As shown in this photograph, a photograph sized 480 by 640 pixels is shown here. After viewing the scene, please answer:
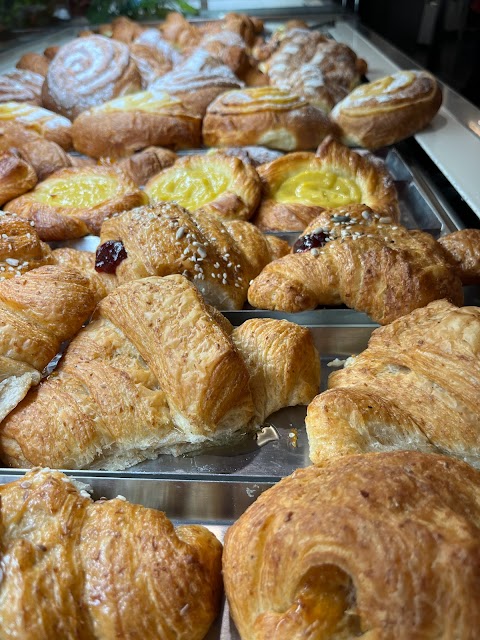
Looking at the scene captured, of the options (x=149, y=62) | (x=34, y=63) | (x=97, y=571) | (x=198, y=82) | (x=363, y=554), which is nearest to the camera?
(x=363, y=554)

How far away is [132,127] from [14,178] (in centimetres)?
87

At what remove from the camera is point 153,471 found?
5.05 feet

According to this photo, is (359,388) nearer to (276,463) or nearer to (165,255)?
(276,463)

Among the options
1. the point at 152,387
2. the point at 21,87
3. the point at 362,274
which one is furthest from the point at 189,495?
the point at 21,87

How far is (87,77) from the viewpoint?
378 centimetres

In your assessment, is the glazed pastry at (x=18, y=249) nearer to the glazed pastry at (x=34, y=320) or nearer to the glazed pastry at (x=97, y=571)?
the glazed pastry at (x=34, y=320)

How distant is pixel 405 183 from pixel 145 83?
8.01 feet

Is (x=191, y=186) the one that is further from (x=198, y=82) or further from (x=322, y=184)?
(x=198, y=82)

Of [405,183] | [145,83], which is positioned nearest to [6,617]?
[405,183]

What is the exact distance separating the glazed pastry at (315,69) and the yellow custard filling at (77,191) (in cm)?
140

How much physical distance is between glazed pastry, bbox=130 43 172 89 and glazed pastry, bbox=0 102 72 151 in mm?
1123

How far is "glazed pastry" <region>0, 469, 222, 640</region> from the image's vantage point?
3.30 ft

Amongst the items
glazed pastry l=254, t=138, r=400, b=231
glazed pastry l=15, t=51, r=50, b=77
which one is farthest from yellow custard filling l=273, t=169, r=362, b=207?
glazed pastry l=15, t=51, r=50, b=77

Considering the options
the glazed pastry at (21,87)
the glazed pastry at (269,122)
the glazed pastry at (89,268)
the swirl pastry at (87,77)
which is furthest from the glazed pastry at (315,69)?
the glazed pastry at (89,268)
